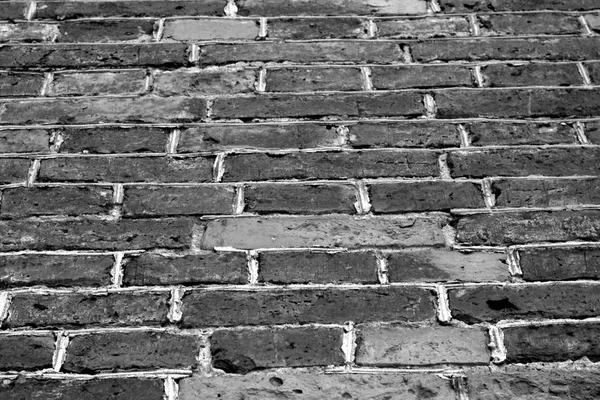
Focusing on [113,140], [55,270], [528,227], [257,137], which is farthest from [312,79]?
[55,270]

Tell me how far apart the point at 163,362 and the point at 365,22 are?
2.79 ft

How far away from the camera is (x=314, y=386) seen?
3.81 ft

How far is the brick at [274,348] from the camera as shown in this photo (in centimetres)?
118

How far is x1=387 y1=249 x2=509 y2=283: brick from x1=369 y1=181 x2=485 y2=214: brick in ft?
0.30

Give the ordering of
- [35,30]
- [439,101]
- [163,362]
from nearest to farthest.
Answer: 1. [163,362]
2. [439,101]
3. [35,30]

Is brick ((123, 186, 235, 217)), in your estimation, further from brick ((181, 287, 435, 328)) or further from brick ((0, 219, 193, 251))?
brick ((181, 287, 435, 328))

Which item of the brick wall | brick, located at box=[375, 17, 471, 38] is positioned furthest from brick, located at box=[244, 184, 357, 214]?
brick, located at box=[375, 17, 471, 38]

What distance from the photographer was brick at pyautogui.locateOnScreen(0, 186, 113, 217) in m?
1.34

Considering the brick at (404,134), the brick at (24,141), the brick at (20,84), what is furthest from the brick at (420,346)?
the brick at (20,84)

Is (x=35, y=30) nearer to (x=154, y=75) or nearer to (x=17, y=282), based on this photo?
(x=154, y=75)

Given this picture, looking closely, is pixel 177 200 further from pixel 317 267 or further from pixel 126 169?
pixel 317 267

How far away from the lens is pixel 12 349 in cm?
119

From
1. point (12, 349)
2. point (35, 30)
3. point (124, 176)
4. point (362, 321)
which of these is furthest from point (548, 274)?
point (35, 30)

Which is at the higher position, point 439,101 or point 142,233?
point 439,101
